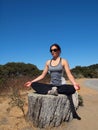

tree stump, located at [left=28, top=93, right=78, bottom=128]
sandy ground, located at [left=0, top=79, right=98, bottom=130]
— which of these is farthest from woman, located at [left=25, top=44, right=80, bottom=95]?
sandy ground, located at [left=0, top=79, right=98, bottom=130]

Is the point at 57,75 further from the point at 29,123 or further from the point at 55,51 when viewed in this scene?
the point at 29,123

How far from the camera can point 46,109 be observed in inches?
300

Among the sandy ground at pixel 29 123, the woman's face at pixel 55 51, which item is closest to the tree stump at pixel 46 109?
the sandy ground at pixel 29 123

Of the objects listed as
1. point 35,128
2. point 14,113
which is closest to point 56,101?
point 35,128

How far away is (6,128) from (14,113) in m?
1.42

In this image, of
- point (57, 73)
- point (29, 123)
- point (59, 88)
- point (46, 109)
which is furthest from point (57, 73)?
point (29, 123)

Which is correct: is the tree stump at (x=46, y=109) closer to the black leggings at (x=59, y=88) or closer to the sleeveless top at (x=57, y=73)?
the black leggings at (x=59, y=88)

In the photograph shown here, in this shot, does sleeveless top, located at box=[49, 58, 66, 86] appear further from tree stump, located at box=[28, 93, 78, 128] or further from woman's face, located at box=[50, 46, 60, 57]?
tree stump, located at box=[28, 93, 78, 128]

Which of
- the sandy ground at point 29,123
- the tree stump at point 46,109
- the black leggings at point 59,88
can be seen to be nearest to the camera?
the tree stump at point 46,109

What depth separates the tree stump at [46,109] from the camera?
7.62m

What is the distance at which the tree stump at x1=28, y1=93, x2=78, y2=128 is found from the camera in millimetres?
7617

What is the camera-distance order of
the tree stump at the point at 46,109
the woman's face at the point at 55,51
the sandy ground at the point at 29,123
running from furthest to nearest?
the woman's face at the point at 55,51 → the sandy ground at the point at 29,123 → the tree stump at the point at 46,109

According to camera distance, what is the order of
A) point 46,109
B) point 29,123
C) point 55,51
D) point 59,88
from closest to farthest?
point 46,109 → point 29,123 → point 59,88 → point 55,51

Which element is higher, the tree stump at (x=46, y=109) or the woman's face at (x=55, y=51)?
the woman's face at (x=55, y=51)
